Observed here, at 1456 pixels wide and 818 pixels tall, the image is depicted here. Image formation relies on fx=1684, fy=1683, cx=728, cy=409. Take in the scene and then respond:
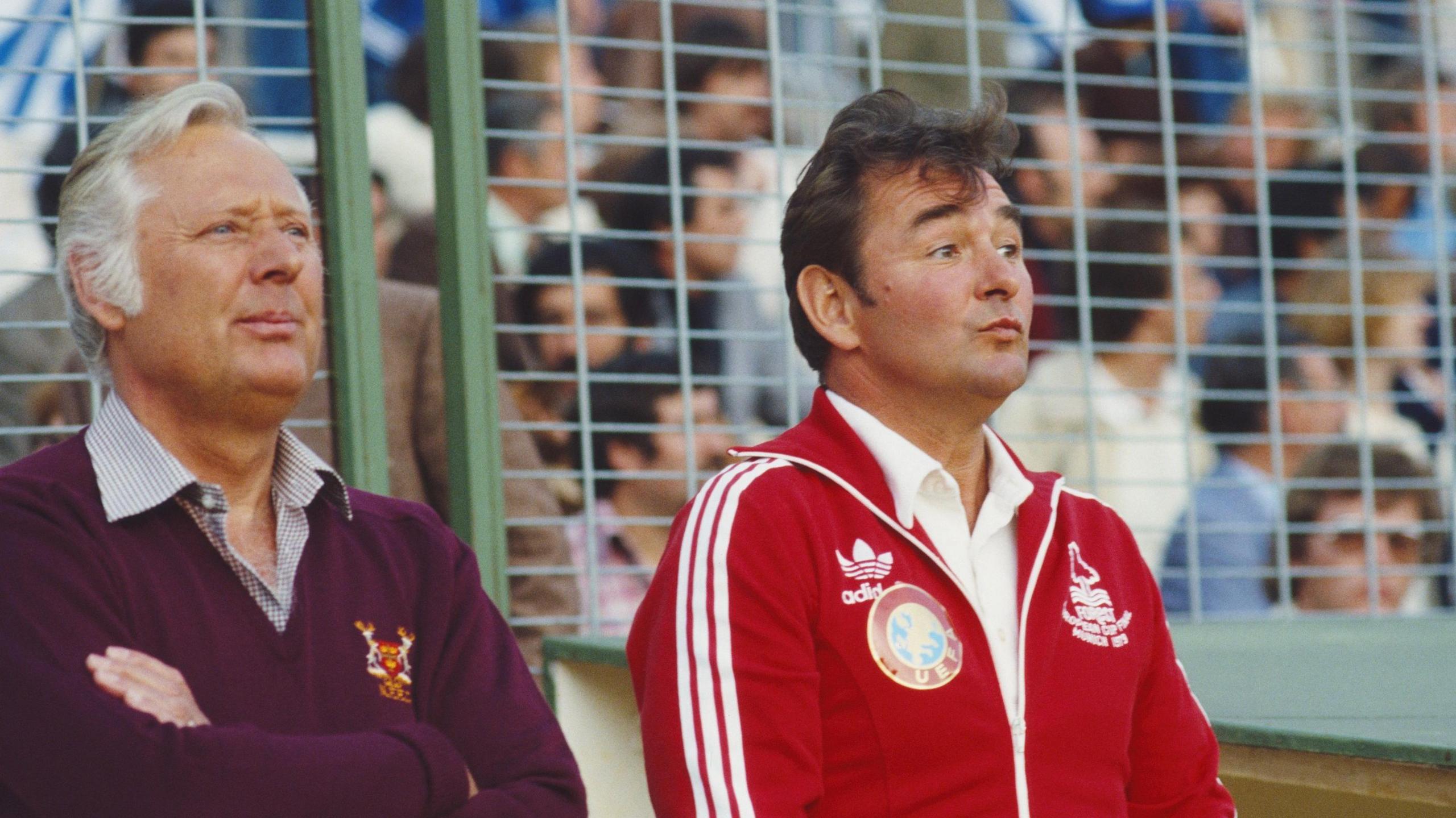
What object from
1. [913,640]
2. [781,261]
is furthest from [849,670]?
[781,261]

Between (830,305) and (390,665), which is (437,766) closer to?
(390,665)

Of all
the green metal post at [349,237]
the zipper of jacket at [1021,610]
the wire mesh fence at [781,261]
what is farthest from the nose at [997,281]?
the green metal post at [349,237]

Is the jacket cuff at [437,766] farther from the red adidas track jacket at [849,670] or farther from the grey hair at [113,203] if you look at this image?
the grey hair at [113,203]

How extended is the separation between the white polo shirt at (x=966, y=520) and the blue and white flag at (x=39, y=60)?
6.42 feet

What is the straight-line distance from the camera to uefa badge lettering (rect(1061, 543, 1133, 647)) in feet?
6.33

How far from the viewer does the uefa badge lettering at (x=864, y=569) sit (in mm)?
1812

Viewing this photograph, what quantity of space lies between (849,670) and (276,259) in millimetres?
735

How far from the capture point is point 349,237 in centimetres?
259

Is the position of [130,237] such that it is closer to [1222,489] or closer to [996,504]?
[996,504]

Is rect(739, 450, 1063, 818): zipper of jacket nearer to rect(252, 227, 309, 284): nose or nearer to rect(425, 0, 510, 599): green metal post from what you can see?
rect(252, 227, 309, 284): nose

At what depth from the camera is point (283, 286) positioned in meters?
1.74

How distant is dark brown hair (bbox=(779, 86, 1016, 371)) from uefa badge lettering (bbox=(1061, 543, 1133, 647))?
1.30 ft

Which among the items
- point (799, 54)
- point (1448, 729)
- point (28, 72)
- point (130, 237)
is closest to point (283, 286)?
point (130, 237)

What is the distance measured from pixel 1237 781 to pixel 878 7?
167 centimetres
